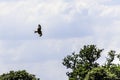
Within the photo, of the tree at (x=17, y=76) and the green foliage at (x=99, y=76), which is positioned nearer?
the green foliage at (x=99, y=76)

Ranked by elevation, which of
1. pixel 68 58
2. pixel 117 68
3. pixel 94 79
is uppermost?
pixel 68 58

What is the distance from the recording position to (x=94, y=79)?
106312 mm

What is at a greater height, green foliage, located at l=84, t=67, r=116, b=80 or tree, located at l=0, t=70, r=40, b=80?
tree, located at l=0, t=70, r=40, b=80

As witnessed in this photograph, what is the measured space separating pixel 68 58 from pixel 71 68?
9.98ft

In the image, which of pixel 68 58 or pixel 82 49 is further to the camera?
pixel 68 58

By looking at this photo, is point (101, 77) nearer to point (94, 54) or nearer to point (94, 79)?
point (94, 79)

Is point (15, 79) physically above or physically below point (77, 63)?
below

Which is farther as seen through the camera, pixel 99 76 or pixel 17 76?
pixel 17 76

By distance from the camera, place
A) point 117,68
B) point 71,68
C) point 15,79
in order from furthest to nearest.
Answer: point 71,68 < point 117,68 < point 15,79

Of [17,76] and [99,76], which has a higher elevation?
[17,76]

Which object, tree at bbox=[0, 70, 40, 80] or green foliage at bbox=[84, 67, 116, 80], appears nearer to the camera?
green foliage at bbox=[84, 67, 116, 80]

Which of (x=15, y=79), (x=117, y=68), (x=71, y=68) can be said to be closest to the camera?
(x=15, y=79)

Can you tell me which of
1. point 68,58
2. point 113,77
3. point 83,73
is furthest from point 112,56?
point 113,77

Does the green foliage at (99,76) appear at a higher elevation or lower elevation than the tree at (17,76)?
lower
